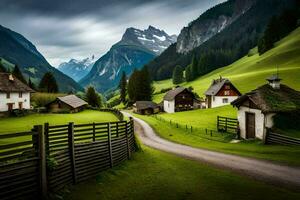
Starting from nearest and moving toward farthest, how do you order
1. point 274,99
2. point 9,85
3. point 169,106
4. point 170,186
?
point 170,186 < point 274,99 < point 9,85 < point 169,106

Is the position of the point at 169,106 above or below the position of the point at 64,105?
below

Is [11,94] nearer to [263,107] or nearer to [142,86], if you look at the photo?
[142,86]

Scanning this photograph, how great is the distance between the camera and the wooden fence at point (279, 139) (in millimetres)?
26812

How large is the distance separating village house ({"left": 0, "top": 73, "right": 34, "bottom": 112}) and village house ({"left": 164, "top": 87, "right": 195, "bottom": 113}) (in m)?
48.5

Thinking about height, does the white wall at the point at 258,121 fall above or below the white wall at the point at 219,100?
below

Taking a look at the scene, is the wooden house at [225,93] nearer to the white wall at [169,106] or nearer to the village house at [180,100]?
the village house at [180,100]

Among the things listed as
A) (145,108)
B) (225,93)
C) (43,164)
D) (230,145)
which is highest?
(225,93)

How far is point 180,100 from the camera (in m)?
102

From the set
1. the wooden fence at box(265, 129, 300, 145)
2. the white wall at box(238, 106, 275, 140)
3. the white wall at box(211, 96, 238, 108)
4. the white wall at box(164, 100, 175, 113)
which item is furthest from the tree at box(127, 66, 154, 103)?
the wooden fence at box(265, 129, 300, 145)

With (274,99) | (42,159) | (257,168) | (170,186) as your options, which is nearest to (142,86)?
(274,99)

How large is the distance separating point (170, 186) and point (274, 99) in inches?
938

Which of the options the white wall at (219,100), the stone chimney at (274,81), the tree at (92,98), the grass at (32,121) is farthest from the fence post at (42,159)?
the tree at (92,98)

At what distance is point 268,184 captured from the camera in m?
14.6

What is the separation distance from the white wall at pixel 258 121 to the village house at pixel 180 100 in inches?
2475
